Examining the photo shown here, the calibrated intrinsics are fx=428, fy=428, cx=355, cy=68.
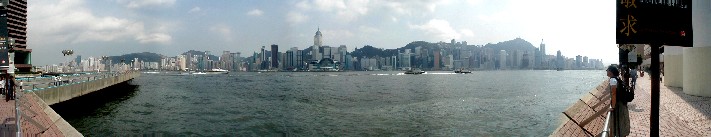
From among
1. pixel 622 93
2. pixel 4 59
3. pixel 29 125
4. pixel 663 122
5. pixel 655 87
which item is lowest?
pixel 29 125

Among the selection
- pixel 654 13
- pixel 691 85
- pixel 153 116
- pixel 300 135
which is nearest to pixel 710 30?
pixel 691 85

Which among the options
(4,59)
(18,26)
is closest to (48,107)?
(4,59)

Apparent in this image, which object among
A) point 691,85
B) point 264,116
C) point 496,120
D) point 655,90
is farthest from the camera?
point 264,116

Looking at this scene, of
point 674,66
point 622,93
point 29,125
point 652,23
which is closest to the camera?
point 652,23

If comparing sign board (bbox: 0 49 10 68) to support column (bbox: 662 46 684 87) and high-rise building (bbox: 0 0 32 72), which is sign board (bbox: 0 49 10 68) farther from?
high-rise building (bbox: 0 0 32 72)

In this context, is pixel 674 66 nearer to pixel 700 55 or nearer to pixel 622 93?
pixel 700 55

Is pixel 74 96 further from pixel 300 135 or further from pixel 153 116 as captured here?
pixel 300 135

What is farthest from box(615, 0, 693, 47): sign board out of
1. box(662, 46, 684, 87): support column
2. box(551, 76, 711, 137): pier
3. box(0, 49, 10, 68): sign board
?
box(0, 49, 10, 68): sign board

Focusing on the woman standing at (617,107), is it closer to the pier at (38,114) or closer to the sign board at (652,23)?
the sign board at (652,23)
